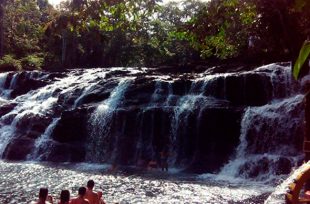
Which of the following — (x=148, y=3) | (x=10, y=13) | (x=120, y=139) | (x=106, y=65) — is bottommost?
(x=120, y=139)

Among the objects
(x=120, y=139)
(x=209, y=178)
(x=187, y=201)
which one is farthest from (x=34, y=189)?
(x=120, y=139)

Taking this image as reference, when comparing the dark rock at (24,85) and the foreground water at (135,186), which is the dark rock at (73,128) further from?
the dark rock at (24,85)

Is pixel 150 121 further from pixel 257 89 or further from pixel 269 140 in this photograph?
pixel 269 140

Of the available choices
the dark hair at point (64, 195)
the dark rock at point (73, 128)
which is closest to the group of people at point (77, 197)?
the dark hair at point (64, 195)

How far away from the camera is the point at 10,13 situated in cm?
5447

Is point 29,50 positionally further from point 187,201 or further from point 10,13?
point 187,201

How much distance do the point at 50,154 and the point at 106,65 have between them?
96.1 feet

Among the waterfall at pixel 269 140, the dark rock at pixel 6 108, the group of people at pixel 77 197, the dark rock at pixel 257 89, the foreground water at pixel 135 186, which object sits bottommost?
the foreground water at pixel 135 186

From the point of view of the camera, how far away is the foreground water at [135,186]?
48.8 feet

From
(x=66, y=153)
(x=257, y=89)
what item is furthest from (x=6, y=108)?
(x=257, y=89)

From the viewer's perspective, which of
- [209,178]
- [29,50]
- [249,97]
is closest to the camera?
[209,178]

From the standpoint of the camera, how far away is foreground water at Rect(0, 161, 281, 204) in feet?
48.8

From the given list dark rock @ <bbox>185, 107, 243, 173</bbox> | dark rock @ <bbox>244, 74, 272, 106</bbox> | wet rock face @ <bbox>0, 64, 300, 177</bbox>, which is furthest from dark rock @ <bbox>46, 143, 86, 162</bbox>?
dark rock @ <bbox>244, 74, 272, 106</bbox>

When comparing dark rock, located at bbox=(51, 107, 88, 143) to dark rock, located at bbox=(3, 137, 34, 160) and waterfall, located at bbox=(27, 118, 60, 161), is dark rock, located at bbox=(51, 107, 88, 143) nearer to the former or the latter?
waterfall, located at bbox=(27, 118, 60, 161)
